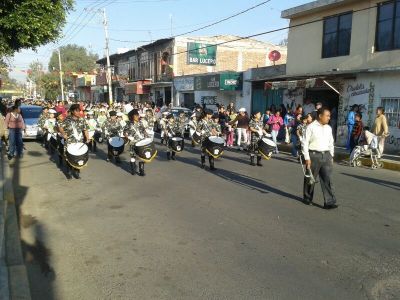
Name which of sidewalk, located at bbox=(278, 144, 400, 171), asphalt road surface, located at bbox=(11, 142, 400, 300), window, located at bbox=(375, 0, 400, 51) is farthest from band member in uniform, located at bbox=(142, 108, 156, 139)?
window, located at bbox=(375, 0, 400, 51)

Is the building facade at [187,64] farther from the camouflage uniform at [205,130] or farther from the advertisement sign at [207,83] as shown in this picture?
the camouflage uniform at [205,130]

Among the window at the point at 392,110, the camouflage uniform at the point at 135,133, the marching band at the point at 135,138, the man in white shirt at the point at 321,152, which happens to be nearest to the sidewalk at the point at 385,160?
the window at the point at 392,110

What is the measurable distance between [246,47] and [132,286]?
125 feet

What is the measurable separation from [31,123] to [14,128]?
728 cm

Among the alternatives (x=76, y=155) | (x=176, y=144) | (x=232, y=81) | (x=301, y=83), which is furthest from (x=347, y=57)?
(x=76, y=155)

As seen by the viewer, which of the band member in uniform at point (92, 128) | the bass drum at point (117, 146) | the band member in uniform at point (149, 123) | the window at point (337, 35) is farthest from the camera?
the window at point (337, 35)

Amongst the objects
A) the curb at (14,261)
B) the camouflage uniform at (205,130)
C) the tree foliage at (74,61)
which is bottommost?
the curb at (14,261)

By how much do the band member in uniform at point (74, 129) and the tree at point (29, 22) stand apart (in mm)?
3128

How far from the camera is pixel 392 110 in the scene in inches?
647

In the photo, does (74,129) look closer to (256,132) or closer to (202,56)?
(256,132)

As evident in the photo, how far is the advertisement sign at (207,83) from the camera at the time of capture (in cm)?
2891

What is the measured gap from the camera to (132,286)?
15.0ft

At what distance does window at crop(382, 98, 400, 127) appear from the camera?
16.2 m

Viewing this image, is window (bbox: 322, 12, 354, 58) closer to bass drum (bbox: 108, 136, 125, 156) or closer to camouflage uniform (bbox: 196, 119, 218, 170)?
camouflage uniform (bbox: 196, 119, 218, 170)
